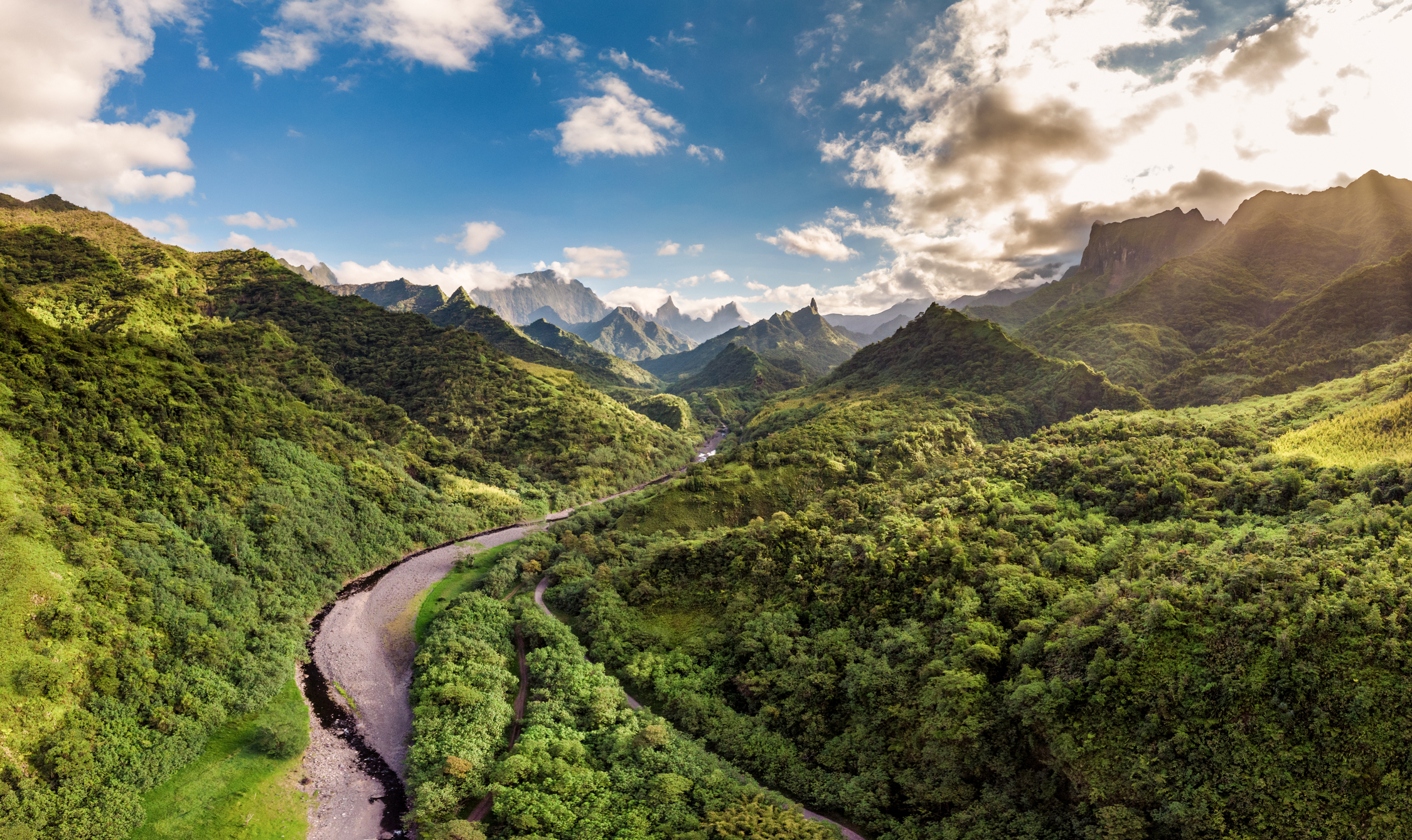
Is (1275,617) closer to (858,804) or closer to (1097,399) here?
(858,804)

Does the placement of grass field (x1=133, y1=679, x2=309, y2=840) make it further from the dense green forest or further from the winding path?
the dense green forest

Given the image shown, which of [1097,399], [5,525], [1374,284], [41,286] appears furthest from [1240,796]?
[41,286]

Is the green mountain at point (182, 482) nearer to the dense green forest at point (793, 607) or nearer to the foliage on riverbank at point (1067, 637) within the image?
the dense green forest at point (793, 607)

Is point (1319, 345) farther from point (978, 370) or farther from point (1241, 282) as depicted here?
point (1241, 282)

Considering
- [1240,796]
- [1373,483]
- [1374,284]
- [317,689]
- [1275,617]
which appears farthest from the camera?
[1374,284]

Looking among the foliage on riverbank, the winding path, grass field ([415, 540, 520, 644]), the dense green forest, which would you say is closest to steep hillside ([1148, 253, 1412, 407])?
the dense green forest

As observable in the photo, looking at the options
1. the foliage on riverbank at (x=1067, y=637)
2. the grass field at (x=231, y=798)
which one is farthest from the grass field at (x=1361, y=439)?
the grass field at (x=231, y=798)

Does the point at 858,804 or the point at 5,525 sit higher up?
the point at 5,525

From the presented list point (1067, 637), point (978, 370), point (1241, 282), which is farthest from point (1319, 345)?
point (1067, 637)
